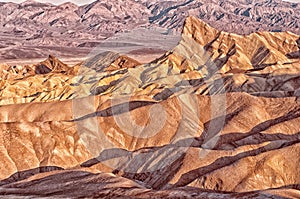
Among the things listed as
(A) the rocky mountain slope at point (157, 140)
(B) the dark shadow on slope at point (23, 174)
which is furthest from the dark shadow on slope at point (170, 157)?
(B) the dark shadow on slope at point (23, 174)

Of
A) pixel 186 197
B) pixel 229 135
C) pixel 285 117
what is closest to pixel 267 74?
pixel 285 117

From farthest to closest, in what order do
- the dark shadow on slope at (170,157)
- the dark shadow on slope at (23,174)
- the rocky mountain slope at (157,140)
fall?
the dark shadow on slope at (23,174), the dark shadow on slope at (170,157), the rocky mountain slope at (157,140)

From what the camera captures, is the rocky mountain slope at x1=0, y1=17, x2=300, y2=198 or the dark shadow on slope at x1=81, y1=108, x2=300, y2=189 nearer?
the rocky mountain slope at x1=0, y1=17, x2=300, y2=198

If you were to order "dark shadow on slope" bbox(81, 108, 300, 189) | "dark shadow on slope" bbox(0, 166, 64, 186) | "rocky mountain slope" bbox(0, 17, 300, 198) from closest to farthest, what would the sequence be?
"rocky mountain slope" bbox(0, 17, 300, 198) < "dark shadow on slope" bbox(81, 108, 300, 189) < "dark shadow on slope" bbox(0, 166, 64, 186)

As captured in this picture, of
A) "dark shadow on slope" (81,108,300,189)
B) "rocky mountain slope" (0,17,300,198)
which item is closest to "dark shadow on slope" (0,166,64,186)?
"rocky mountain slope" (0,17,300,198)

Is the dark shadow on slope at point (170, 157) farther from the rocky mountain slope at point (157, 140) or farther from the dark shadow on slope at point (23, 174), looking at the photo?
the dark shadow on slope at point (23, 174)

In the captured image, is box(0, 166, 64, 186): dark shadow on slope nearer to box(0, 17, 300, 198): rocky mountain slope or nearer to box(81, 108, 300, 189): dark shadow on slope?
box(0, 17, 300, 198): rocky mountain slope

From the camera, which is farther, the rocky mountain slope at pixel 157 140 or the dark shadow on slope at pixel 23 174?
the dark shadow on slope at pixel 23 174

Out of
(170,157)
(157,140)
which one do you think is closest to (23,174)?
(157,140)

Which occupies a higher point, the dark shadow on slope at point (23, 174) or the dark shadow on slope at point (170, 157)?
the dark shadow on slope at point (170, 157)
